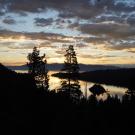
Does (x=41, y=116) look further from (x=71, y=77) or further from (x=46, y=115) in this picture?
(x=71, y=77)

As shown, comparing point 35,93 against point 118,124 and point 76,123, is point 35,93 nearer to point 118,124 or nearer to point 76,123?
point 76,123

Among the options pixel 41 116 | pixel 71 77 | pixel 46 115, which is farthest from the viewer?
pixel 71 77

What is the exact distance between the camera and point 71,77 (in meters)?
63.2

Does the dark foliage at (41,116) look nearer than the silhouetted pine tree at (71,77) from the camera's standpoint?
Yes

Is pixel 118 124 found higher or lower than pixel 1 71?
lower

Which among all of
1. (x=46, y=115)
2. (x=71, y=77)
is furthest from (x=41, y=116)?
(x=71, y=77)

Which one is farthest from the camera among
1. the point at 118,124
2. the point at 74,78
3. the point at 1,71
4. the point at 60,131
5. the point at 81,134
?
the point at 74,78

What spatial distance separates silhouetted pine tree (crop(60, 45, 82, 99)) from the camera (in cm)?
6183

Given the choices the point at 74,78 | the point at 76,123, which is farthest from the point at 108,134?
the point at 74,78

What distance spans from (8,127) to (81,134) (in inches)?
386

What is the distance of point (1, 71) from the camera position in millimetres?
49156

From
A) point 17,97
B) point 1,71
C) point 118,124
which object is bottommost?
point 118,124

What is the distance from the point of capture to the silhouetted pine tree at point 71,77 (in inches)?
2434

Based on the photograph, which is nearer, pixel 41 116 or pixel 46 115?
pixel 41 116
